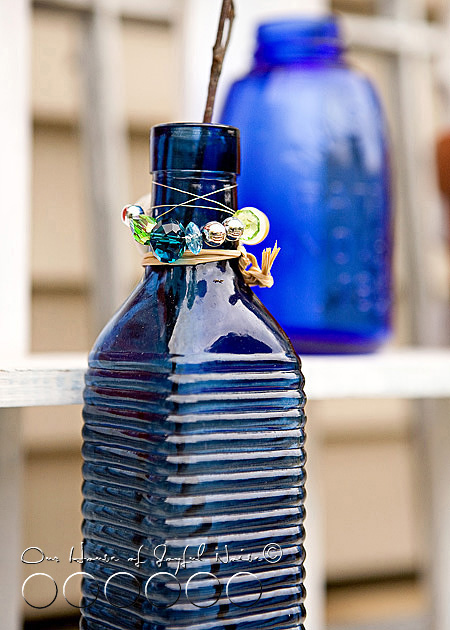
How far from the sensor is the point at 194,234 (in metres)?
0.43

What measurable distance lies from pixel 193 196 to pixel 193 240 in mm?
31

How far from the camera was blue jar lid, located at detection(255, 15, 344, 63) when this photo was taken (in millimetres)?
708

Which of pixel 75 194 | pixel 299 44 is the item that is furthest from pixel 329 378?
pixel 75 194

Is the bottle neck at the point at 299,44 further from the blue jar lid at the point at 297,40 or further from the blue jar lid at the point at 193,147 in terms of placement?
the blue jar lid at the point at 193,147

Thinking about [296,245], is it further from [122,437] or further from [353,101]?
[122,437]

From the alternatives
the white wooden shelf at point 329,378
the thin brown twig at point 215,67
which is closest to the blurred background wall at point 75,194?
the white wooden shelf at point 329,378

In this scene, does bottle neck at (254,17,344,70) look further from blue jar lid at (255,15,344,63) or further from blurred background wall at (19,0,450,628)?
blurred background wall at (19,0,450,628)

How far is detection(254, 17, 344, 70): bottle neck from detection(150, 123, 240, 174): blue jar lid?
290 mm

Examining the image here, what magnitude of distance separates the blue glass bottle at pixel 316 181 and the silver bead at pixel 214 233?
23cm

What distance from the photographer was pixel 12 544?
0.69m

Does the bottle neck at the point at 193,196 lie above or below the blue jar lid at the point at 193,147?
below

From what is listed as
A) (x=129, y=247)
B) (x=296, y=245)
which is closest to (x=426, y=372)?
(x=296, y=245)

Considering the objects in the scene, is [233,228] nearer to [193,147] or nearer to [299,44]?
[193,147]

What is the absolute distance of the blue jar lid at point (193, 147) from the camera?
442 millimetres
